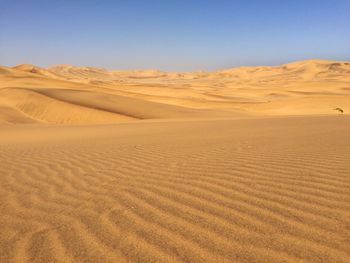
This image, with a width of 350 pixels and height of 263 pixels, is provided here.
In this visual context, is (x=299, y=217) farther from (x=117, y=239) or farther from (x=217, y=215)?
(x=117, y=239)

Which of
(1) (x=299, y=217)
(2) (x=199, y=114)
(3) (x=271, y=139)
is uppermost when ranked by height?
(1) (x=299, y=217)

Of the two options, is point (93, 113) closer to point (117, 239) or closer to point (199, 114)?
point (199, 114)

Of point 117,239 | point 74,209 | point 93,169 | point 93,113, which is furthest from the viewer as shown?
point 93,113

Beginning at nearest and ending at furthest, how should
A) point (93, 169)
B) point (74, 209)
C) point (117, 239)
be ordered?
point (117, 239) → point (74, 209) → point (93, 169)

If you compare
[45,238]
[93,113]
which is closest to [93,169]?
[45,238]

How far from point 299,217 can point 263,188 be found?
0.87 m

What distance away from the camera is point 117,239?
2.77 m

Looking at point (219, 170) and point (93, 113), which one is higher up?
point (219, 170)

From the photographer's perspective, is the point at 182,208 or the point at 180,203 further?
the point at 180,203

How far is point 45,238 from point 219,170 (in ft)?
8.29

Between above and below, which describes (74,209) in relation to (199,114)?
above

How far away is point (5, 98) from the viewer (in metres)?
22.1

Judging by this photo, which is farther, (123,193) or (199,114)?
(199,114)

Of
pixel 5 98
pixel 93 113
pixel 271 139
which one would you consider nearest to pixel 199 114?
pixel 93 113
